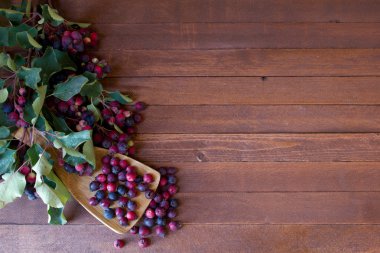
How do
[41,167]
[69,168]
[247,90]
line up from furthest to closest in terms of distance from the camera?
[247,90] < [69,168] < [41,167]

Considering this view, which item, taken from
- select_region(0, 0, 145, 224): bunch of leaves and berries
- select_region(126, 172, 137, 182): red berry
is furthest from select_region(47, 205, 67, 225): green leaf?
select_region(126, 172, 137, 182): red berry

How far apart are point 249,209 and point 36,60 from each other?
744 mm

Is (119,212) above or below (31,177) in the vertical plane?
below

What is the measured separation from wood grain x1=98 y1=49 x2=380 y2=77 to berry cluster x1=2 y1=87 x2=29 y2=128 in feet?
0.90

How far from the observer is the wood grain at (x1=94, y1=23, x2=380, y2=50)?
130cm

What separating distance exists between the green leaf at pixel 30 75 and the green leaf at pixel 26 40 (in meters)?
0.07

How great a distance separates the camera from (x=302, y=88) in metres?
1.29

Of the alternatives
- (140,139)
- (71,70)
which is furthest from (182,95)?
(71,70)

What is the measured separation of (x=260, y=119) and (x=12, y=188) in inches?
28.9

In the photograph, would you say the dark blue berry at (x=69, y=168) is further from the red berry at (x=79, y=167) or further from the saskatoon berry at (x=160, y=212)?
Answer: the saskatoon berry at (x=160, y=212)

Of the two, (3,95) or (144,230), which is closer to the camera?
(3,95)

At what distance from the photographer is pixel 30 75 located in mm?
1099

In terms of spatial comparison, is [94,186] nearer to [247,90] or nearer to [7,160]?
[7,160]

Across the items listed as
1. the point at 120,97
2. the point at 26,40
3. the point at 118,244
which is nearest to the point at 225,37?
the point at 120,97
